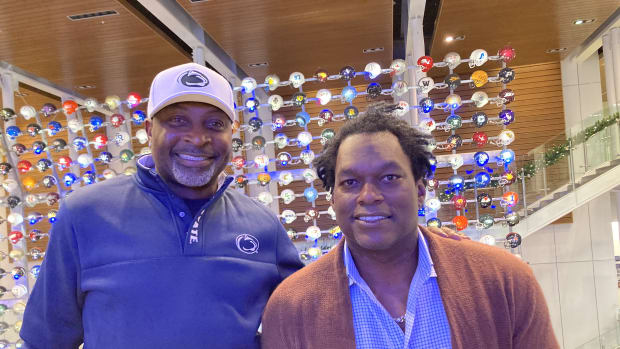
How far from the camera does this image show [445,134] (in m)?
10.6

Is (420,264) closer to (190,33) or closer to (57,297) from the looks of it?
(57,297)

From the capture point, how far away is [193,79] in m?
1.81

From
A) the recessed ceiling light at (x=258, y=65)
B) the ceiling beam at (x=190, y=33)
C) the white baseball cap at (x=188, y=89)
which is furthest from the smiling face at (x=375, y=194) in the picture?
the recessed ceiling light at (x=258, y=65)

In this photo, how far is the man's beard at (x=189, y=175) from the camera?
1807 millimetres

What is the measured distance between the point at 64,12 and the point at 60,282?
5136 millimetres

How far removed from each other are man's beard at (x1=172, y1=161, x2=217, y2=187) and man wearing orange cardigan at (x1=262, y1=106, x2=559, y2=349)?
1.55ft

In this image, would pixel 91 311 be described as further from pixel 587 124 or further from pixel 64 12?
pixel 587 124

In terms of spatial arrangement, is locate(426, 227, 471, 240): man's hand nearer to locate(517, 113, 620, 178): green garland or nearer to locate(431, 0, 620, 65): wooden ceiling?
locate(431, 0, 620, 65): wooden ceiling

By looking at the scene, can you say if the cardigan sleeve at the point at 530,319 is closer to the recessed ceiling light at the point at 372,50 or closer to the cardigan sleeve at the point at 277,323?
the cardigan sleeve at the point at 277,323

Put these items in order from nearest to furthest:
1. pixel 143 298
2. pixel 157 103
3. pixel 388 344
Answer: pixel 388 344, pixel 143 298, pixel 157 103

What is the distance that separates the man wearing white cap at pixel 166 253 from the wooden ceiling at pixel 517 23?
17.8ft

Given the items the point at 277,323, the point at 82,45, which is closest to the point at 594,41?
the point at 82,45

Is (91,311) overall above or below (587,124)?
below

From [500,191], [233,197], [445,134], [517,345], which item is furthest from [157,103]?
[445,134]
